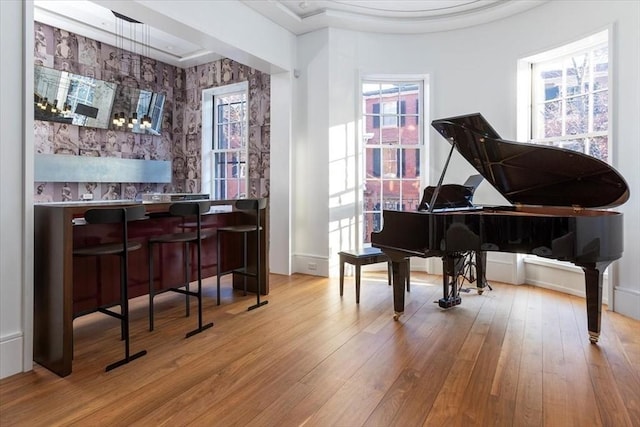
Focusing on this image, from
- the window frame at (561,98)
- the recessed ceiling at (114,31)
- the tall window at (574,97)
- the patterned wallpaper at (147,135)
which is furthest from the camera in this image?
the patterned wallpaper at (147,135)

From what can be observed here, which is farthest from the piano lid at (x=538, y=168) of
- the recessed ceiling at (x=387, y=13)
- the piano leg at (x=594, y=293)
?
the recessed ceiling at (x=387, y=13)

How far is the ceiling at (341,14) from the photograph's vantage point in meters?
4.37

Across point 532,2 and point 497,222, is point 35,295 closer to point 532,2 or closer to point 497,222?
point 497,222

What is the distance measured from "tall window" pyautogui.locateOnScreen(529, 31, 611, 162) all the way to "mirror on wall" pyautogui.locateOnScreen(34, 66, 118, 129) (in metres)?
5.85

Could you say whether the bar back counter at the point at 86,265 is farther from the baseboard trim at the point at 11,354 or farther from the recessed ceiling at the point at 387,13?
the recessed ceiling at the point at 387,13

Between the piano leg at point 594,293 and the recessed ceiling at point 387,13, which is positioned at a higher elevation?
the recessed ceiling at point 387,13

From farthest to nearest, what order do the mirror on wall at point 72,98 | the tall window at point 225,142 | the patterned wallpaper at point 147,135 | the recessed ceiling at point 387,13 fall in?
the tall window at point 225,142 < the patterned wallpaper at point 147,135 < the mirror on wall at point 72,98 < the recessed ceiling at point 387,13

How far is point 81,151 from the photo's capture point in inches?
206

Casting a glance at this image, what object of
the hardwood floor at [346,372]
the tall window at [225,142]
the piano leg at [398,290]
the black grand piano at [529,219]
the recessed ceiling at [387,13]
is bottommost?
the hardwood floor at [346,372]

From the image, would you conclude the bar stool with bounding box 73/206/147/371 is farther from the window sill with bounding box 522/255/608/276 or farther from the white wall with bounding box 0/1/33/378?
the window sill with bounding box 522/255/608/276

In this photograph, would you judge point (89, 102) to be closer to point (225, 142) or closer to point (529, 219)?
point (225, 142)

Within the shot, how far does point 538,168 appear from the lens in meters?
3.03

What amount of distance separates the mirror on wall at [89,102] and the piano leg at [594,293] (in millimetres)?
4944

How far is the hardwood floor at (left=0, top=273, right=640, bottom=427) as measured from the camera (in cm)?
191
